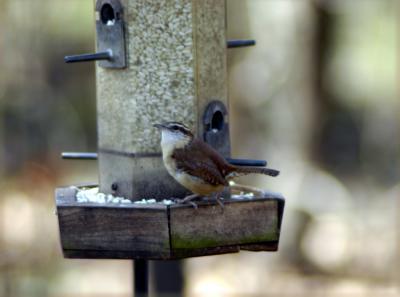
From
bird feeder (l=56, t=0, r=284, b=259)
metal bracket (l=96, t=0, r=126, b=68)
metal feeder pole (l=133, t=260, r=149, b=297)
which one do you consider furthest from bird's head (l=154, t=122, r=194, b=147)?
metal feeder pole (l=133, t=260, r=149, b=297)

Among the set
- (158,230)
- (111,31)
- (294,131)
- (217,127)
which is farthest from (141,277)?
(294,131)

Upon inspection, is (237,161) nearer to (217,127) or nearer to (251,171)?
(251,171)

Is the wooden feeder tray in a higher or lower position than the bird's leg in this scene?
lower

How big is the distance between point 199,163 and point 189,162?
49mm

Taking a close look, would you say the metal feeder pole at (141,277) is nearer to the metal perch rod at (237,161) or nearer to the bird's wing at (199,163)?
the bird's wing at (199,163)

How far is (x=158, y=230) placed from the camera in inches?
144

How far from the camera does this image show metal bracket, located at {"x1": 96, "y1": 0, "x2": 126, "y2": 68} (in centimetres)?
415

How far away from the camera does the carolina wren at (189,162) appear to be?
12.9ft

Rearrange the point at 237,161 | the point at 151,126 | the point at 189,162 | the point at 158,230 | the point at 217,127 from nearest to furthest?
the point at 158,230
the point at 189,162
the point at 151,126
the point at 237,161
the point at 217,127

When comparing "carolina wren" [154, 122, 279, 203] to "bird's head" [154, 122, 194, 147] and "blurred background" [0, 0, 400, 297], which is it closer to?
"bird's head" [154, 122, 194, 147]

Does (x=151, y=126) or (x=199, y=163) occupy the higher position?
(x=151, y=126)

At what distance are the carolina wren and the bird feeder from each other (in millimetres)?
97

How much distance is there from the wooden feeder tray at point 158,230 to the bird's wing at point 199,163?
13cm

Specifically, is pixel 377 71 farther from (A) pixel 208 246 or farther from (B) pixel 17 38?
(A) pixel 208 246
